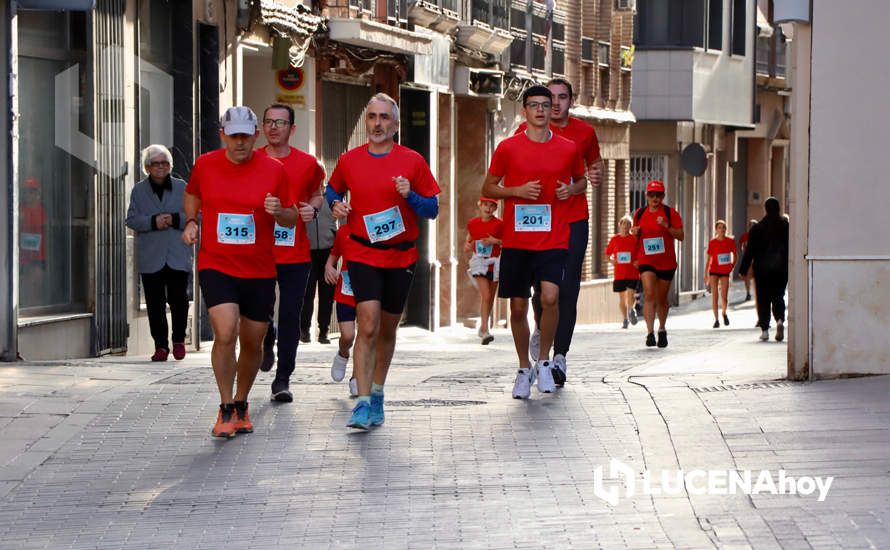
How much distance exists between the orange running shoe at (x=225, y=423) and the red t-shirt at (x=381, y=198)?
3.71ft

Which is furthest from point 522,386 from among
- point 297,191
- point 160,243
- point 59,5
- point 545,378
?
point 59,5

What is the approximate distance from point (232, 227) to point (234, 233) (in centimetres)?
3

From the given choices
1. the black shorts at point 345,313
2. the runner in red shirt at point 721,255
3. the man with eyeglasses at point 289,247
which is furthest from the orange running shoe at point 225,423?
the runner in red shirt at point 721,255

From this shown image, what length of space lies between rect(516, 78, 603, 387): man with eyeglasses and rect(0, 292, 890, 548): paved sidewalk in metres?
0.35

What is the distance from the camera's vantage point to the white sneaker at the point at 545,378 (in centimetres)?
1312

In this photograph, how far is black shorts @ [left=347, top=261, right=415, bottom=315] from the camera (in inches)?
454

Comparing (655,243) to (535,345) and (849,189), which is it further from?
(849,189)

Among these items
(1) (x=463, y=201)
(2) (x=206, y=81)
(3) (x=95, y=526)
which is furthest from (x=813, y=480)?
(1) (x=463, y=201)

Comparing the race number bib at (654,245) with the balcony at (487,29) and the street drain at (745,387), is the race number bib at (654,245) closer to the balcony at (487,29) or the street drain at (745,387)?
the street drain at (745,387)

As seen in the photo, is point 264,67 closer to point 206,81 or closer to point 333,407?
point 206,81

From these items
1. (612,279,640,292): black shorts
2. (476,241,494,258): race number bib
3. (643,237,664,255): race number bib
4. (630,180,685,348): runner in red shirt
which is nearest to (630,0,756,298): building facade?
(612,279,640,292): black shorts

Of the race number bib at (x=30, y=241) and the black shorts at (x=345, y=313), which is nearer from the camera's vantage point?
the black shorts at (x=345, y=313)

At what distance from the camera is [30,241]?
57.0 ft

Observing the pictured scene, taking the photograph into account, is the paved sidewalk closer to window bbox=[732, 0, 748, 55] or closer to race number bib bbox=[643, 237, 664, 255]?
race number bib bbox=[643, 237, 664, 255]
